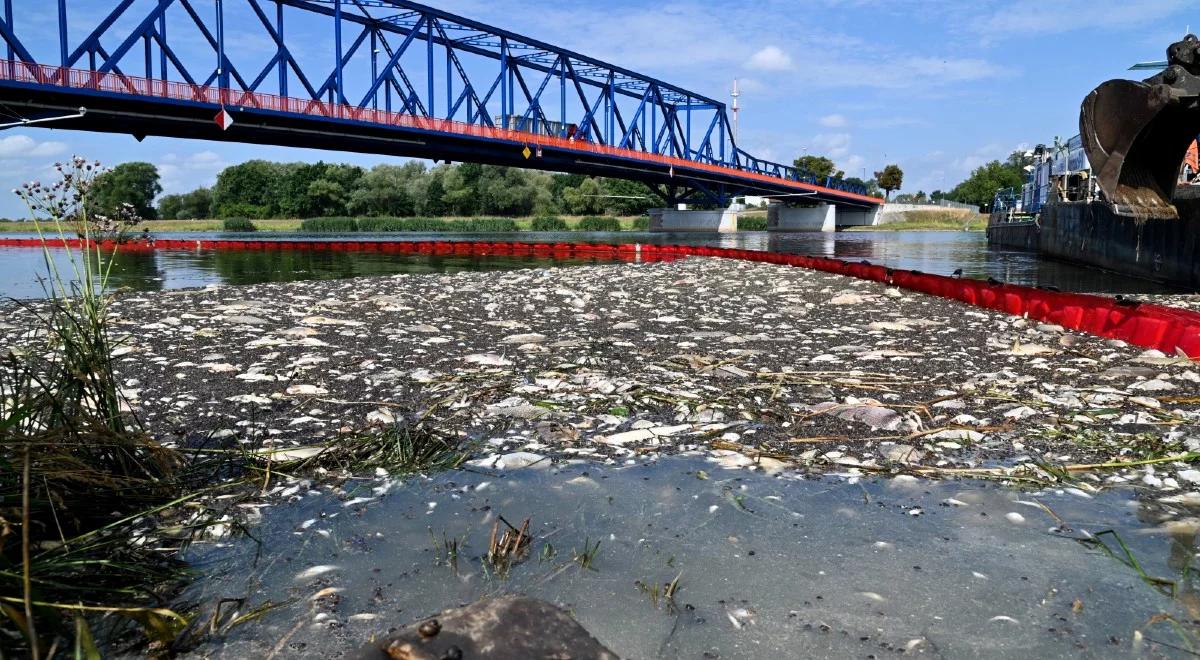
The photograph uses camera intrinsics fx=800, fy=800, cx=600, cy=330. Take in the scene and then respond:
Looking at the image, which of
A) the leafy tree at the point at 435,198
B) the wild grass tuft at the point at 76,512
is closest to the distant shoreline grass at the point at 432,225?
the leafy tree at the point at 435,198

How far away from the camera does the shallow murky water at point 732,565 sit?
7.63 ft

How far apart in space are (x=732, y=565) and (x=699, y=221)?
93721 millimetres

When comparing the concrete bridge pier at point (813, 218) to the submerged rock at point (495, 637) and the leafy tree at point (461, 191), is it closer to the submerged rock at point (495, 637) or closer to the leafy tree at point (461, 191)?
the leafy tree at point (461, 191)

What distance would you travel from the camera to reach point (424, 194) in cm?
12412

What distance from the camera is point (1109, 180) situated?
39.0ft


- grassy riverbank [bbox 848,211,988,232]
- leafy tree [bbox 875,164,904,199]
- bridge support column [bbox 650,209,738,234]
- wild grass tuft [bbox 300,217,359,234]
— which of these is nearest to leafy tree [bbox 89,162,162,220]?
wild grass tuft [bbox 300,217,359,234]

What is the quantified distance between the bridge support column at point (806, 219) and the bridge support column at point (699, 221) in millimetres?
11837

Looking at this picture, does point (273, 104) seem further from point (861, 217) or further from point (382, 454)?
point (861, 217)

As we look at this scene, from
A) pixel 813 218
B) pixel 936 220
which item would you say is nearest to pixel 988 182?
pixel 936 220

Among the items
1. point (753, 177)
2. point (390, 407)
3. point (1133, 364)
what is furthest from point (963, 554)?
point (753, 177)

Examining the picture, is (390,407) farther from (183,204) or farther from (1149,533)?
(183,204)

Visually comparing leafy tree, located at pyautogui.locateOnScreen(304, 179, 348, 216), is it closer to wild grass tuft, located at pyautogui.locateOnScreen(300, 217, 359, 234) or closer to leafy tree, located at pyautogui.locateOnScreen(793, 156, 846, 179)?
wild grass tuft, located at pyautogui.locateOnScreen(300, 217, 359, 234)

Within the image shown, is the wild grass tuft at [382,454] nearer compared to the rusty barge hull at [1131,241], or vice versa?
the wild grass tuft at [382,454]

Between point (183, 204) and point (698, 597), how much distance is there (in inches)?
6460
